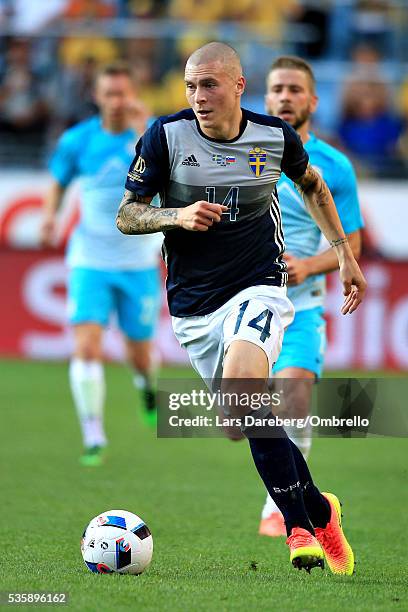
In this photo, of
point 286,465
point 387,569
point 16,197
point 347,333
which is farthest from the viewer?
point 16,197

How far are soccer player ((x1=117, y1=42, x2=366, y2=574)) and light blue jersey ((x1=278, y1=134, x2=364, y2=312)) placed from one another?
3.76ft

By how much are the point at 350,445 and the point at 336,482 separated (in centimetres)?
220

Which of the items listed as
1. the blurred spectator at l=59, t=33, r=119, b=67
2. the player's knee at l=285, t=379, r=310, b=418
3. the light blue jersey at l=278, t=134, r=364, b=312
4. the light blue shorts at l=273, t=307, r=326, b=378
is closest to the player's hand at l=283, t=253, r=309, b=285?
the light blue jersey at l=278, t=134, r=364, b=312

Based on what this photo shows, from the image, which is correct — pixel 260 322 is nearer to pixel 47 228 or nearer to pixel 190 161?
pixel 190 161

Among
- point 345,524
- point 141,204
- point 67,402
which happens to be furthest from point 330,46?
point 141,204

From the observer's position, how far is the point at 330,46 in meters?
18.3

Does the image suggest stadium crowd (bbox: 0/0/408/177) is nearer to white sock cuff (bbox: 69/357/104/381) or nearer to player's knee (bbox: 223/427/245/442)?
white sock cuff (bbox: 69/357/104/381)

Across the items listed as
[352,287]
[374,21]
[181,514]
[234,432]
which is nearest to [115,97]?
[181,514]

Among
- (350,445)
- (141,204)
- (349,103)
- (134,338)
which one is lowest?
(350,445)

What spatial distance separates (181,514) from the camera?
738cm

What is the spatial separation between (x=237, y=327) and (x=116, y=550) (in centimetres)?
115

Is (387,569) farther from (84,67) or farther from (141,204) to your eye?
(84,67)

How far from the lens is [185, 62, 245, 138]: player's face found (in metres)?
5.43

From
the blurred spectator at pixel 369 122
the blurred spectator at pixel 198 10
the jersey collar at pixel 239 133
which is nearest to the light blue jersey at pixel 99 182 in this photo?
the jersey collar at pixel 239 133
